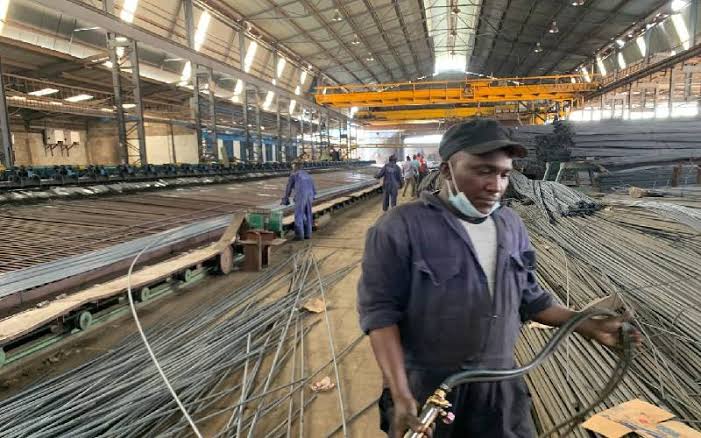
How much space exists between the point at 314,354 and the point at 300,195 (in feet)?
13.0

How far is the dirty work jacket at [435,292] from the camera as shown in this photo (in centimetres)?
108

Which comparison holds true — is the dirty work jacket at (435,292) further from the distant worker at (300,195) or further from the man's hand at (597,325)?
the distant worker at (300,195)

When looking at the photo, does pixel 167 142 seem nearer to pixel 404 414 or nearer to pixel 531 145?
pixel 531 145

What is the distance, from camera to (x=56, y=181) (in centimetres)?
539

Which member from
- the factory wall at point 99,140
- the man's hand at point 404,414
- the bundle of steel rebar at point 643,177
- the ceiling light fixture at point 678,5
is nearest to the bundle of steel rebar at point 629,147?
the bundle of steel rebar at point 643,177

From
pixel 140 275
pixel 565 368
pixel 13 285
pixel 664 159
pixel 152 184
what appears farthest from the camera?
pixel 664 159

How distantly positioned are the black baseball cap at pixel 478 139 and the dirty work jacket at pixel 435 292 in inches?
6.3

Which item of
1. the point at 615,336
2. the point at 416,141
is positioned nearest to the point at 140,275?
the point at 615,336

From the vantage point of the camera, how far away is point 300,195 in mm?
6863

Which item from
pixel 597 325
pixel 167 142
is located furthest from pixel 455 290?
pixel 167 142

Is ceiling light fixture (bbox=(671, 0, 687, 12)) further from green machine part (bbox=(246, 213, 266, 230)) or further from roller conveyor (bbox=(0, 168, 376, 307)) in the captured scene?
green machine part (bbox=(246, 213, 266, 230))

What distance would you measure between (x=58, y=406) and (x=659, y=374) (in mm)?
3242

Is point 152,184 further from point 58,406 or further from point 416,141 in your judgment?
point 416,141

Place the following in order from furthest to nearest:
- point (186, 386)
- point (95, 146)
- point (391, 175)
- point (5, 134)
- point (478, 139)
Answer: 1. point (95, 146)
2. point (391, 175)
3. point (5, 134)
4. point (186, 386)
5. point (478, 139)
